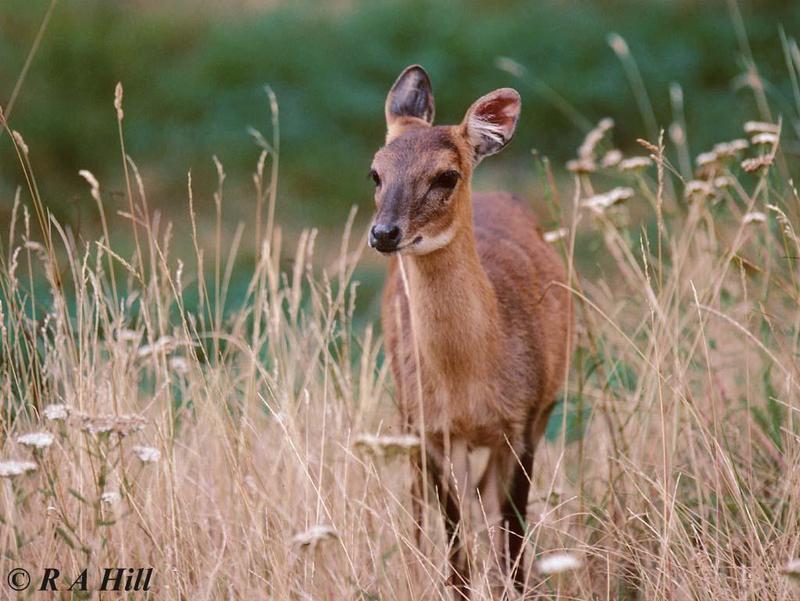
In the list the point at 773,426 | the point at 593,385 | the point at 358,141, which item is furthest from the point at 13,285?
the point at 358,141

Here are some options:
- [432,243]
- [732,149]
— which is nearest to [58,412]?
[432,243]

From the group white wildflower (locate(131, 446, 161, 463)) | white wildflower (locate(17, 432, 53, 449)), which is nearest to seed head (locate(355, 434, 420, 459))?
white wildflower (locate(131, 446, 161, 463))

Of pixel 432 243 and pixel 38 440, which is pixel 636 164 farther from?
pixel 38 440

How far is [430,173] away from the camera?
14.6 feet

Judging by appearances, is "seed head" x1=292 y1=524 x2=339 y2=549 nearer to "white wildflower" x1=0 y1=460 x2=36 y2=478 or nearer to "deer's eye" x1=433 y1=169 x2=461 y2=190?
"white wildflower" x1=0 y1=460 x2=36 y2=478

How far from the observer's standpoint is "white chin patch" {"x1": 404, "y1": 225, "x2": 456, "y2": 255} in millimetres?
4309

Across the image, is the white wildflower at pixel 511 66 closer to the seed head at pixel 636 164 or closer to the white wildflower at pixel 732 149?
the seed head at pixel 636 164

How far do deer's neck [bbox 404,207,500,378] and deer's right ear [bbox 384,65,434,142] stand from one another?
0.69 metres

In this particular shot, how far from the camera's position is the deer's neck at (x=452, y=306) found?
451 cm

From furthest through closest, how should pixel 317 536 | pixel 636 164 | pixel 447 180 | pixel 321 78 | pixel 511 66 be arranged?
pixel 321 78
pixel 511 66
pixel 636 164
pixel 447 180
pixel 317 536

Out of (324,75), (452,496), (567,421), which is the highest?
(324,75)

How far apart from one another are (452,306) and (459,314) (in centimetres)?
4

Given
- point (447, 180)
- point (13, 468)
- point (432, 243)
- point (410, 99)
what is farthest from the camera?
point (410, 99)

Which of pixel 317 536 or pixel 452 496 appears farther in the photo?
pixel 452 496
